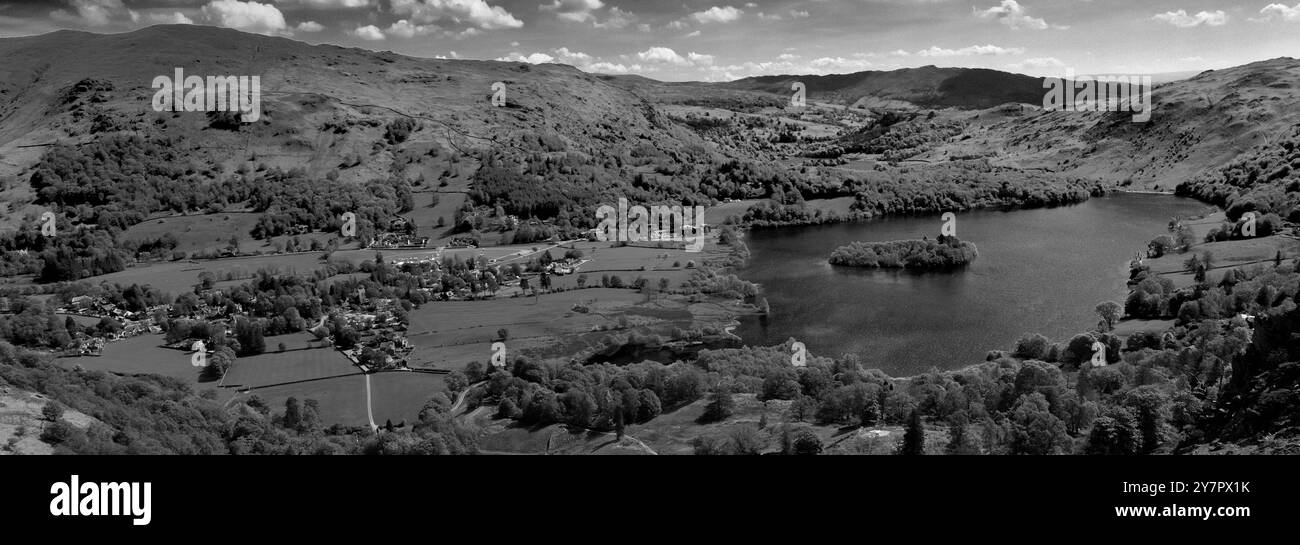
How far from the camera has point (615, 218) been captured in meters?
125

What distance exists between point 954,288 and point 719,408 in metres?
44.7

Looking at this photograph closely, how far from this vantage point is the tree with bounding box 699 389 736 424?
4600 cm

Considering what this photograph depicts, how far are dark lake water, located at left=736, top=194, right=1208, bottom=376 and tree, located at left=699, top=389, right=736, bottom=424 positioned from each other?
1603cm

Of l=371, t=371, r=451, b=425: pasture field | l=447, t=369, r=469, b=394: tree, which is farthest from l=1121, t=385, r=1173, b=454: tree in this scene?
l=447, t=369, r=469, b=394: tree

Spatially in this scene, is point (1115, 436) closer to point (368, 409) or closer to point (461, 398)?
point (461, 398)

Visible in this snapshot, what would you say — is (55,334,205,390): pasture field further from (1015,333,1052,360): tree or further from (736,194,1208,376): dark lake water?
(1015,333,1052,360): tree

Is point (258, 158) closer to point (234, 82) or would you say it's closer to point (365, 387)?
point (234, 82)

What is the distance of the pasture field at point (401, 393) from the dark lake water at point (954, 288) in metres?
26.6

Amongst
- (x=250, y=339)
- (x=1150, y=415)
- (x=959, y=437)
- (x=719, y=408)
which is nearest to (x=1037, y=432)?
(x=959, y=437)

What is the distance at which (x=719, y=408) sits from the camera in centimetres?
4650

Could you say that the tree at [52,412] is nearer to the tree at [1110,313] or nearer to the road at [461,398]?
the road at [461,398]

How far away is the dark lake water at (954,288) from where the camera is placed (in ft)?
210
